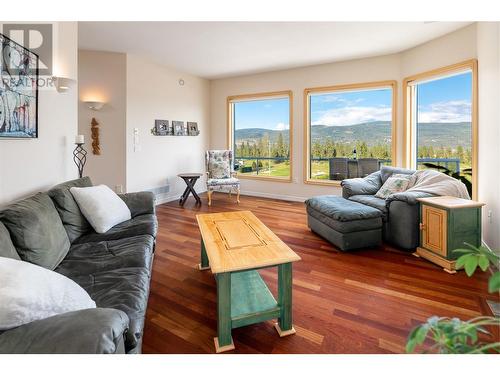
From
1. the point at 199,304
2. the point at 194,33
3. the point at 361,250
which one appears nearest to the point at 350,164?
the point at 361,250

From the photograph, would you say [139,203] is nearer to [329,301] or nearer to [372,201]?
[329,301]

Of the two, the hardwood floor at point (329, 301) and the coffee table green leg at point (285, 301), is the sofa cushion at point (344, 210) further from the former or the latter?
the coffee table green leg at point (285, 301)

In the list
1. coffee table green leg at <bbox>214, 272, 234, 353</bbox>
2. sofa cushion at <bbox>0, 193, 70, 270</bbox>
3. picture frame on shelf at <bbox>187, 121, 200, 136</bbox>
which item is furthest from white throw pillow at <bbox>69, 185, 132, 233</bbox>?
picture frame on shelf at <bbox>187, 121, 200, 136</bbox>

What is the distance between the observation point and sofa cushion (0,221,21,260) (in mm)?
1341

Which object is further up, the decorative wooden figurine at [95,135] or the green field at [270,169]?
the decorative wooden figurine at [95,135]

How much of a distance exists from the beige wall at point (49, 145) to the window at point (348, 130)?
159 inches

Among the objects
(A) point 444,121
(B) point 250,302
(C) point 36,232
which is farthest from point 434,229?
(C) point 36,232

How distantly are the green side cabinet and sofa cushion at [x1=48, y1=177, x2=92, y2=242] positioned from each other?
3229 mm

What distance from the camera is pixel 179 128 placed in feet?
18.9

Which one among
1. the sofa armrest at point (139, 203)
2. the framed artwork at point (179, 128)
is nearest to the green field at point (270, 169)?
→ the framed artwork at point (179, 128)

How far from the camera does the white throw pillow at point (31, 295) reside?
957mm

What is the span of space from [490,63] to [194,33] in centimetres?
348

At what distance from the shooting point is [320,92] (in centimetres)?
537
